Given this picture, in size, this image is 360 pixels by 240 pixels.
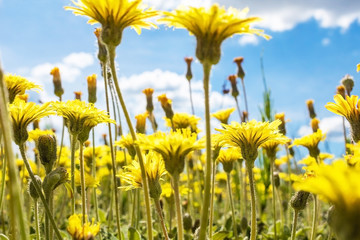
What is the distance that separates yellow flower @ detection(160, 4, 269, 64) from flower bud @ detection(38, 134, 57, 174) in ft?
4.70

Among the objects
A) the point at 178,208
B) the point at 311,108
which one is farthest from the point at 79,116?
the point at 311,108

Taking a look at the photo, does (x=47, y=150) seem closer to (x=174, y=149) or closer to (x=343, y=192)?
(x=174, y=149)

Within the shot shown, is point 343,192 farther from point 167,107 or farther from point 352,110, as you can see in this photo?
point 167,107

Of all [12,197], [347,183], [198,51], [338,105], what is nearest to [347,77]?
[338,105]

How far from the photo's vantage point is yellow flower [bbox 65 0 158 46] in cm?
210

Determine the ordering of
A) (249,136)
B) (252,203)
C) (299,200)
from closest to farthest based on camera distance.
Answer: (252,203)
(249,136)
(299,200)

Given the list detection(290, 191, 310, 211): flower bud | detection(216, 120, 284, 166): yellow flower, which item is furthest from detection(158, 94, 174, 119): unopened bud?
detection(216, 120, 284, 166): yellow flower

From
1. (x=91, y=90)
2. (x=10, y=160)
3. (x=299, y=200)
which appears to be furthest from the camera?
(x=91, y=90)

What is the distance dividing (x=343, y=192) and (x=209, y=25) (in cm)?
107

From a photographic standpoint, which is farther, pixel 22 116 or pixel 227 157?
pixel 227 157

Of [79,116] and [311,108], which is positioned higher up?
[311,108]

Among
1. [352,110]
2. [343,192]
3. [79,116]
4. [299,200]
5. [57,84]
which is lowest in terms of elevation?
[299,200]

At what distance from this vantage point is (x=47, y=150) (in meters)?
2.87

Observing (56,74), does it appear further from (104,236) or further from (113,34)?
(113,34)
